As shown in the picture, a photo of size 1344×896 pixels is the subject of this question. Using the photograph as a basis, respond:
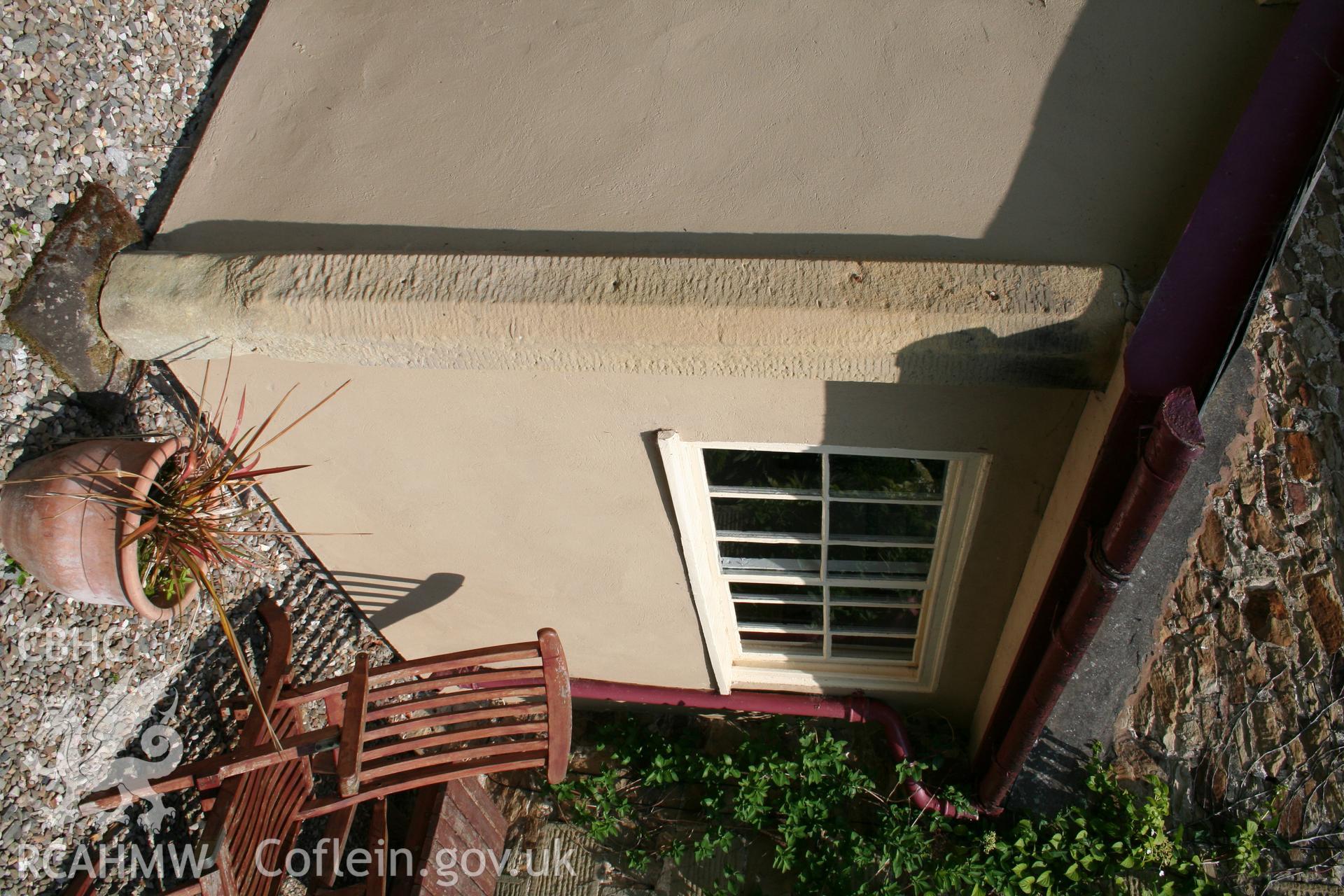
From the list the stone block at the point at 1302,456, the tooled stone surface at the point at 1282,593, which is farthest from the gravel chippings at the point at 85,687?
the stone block at the point at 1302,456

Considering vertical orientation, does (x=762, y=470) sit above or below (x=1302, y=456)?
below

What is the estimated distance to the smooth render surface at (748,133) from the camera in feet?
8.21

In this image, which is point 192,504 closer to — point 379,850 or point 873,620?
point 379,850

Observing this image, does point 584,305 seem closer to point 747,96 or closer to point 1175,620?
point 747,96

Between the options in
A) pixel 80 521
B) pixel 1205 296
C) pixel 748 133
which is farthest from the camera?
pixel 748 133

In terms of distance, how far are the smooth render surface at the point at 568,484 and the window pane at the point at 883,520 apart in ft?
0.70

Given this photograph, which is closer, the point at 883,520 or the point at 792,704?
the point at 883,520

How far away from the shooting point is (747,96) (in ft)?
9.00

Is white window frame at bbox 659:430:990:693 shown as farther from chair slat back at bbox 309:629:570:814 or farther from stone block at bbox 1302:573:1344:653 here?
stone block at bbox 1302:573:1344:653

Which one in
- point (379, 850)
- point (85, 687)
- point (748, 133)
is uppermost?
point (748, 133)

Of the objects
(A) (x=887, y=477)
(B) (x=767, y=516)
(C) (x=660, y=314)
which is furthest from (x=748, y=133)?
(B) (x=767, y=516)

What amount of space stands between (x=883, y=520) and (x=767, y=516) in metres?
0.48

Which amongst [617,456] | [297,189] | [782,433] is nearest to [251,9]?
[297,189]

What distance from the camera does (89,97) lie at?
282 centimetres
